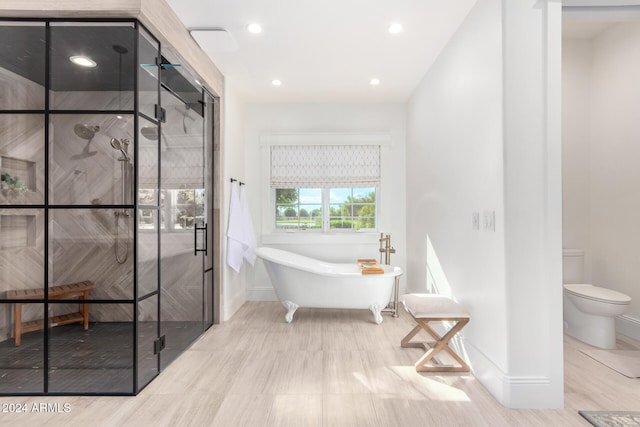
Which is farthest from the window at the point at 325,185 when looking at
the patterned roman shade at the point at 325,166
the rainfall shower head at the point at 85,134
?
the rainfall shower head at the point at 85,134

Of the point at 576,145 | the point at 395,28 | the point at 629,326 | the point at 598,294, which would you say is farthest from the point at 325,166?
the point at 629,326

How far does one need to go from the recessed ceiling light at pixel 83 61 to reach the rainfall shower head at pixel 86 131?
40 cm

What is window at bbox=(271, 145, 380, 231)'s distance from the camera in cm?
466

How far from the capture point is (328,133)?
4648 mm

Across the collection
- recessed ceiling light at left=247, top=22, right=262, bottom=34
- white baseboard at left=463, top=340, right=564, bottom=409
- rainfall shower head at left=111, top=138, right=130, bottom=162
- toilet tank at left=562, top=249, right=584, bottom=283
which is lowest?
white baseboard at left=463, top=340, right=564, bottom=409

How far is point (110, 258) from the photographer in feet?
7.36

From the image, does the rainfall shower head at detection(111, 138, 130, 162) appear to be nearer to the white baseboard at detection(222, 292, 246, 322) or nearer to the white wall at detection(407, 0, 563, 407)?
the white baseboard at detection(222, 292, 246, 322)

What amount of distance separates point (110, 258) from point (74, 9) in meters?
1.57

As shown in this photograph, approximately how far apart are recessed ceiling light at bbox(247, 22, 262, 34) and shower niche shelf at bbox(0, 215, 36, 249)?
2064mm

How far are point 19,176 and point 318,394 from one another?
237cm

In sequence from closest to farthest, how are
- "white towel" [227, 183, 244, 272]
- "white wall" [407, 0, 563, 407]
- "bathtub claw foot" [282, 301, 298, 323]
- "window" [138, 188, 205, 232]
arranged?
"white wall" [407, 0, 563, 407] → "window" [138, 188, 205, 232] → "bathtub claw foot" [282, 301, 298, 323] → "white towel" [227, 183, 244, 272]

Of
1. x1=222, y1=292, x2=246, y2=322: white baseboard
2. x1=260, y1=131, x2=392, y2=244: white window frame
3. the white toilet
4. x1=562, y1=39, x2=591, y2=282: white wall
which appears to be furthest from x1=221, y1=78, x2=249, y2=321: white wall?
x1=562, y1=39, x2=591, y2=282: white wall

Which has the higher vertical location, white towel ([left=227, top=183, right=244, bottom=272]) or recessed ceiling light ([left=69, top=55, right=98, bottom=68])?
recessed ceiling light ([left=69, top=55, right=98, bottom=68])

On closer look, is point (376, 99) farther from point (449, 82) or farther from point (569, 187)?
point (569, 187)
